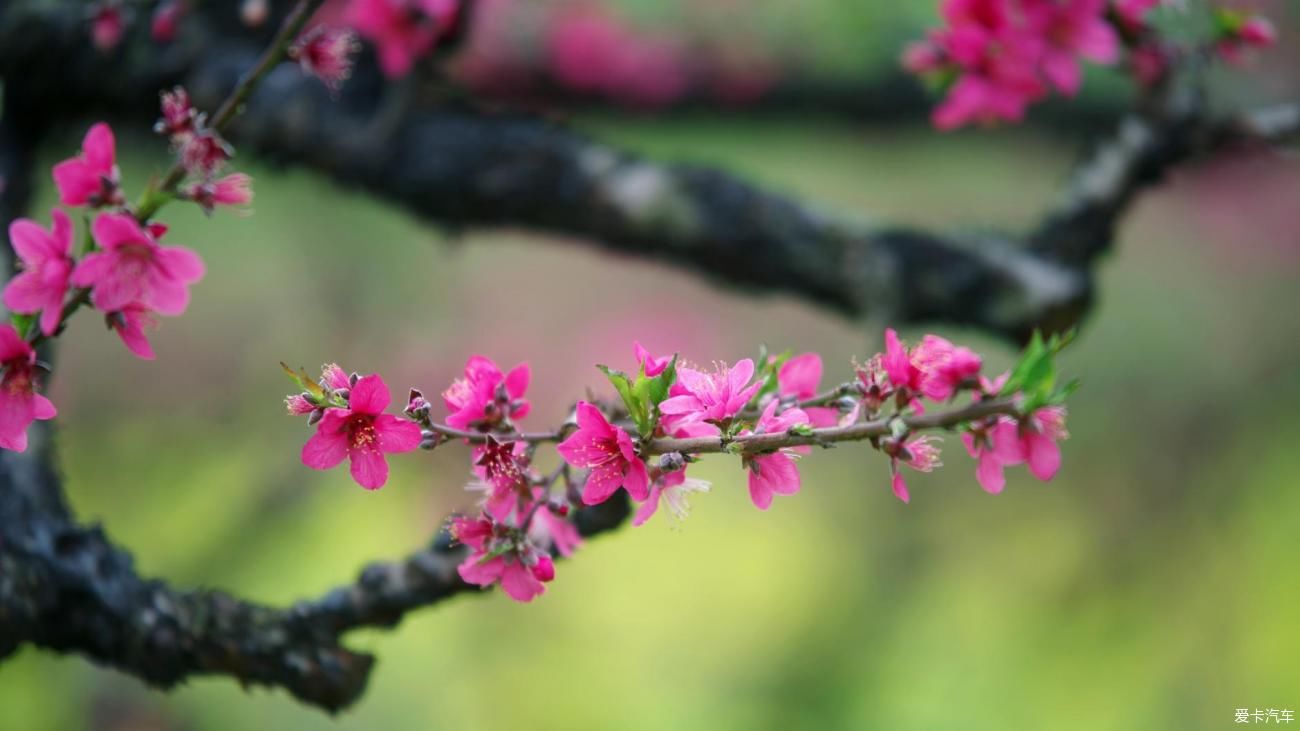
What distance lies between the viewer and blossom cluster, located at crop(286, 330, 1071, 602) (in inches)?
12.0

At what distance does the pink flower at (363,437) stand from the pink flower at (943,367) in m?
0.15

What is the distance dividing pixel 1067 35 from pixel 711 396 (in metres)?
0.41

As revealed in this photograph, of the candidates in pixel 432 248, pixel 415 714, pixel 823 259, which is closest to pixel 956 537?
pixel 823 259

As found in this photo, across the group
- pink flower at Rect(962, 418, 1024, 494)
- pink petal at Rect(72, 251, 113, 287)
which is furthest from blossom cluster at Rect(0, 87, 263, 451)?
pink flower at Rect(962, 418, 1024, 494)

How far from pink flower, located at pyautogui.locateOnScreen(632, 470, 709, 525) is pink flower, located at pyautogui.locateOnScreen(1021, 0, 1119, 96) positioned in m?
0.38

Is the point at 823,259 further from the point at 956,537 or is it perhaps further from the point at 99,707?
the point at 99,707

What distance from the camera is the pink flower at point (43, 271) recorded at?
31 centimetres

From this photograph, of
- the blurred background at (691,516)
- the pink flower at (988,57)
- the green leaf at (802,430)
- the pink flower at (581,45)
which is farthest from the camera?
the pink flower at (581,45)

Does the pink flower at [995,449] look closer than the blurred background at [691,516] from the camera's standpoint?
Yes

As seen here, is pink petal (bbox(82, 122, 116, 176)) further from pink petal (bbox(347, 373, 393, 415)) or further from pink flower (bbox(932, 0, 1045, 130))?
pink flower (bbox(932, 0, 1045, 130))

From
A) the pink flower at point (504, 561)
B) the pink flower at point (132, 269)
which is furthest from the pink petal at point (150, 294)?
the pink flower at point (504, 561)

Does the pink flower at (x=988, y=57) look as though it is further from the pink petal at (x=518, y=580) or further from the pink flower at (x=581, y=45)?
the pink flower at (x=581, y=45)

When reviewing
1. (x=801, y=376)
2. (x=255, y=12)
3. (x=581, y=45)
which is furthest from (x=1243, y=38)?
(x=581, y=45)

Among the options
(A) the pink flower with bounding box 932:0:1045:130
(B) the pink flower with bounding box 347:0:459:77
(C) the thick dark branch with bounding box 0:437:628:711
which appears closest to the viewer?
(C) the thick dark branch with bounding box 0:437:628:711
